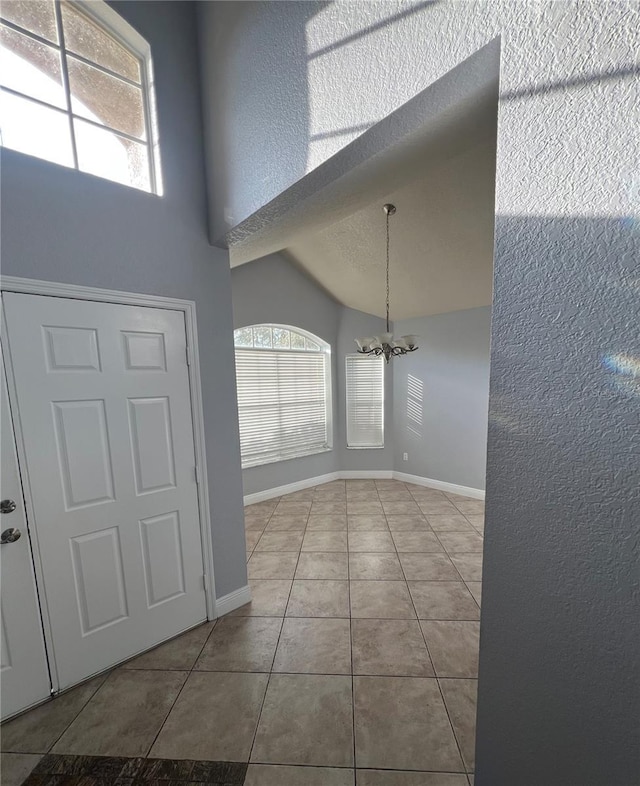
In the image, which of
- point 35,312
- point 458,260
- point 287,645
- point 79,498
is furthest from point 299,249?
point 287,645

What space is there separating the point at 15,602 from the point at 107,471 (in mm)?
667

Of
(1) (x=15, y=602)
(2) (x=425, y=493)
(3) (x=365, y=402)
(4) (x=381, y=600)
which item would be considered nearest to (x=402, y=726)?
(4) (x=381, y=600)

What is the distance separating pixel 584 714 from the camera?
801mm

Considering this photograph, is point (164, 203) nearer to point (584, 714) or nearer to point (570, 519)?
point (570, 519)

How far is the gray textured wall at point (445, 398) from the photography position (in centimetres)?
407

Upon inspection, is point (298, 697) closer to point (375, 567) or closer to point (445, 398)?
point (375, 567)

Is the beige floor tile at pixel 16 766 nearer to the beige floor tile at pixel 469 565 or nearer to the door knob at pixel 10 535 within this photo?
the door knob at pixel 10 535

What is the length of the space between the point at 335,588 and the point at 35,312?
2.55 meters

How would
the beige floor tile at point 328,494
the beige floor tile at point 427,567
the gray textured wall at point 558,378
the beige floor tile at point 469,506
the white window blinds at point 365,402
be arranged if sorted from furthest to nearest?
the white window blinds at point 365,402, the beige floor tile at point 328,494, the beige floor tile at point 469,506, the beige floor tile at point 427,567, the gray textured wall at point 558,378

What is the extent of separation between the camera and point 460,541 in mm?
3094

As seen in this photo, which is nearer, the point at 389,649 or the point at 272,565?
the point at 389,649

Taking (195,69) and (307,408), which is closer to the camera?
(195,69)

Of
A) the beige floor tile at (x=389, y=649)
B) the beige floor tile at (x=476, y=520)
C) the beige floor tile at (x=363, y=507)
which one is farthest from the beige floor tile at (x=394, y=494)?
the beige floor tile at (x=389, y=649)

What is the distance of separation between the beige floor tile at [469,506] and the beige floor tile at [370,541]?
3.83 feet
